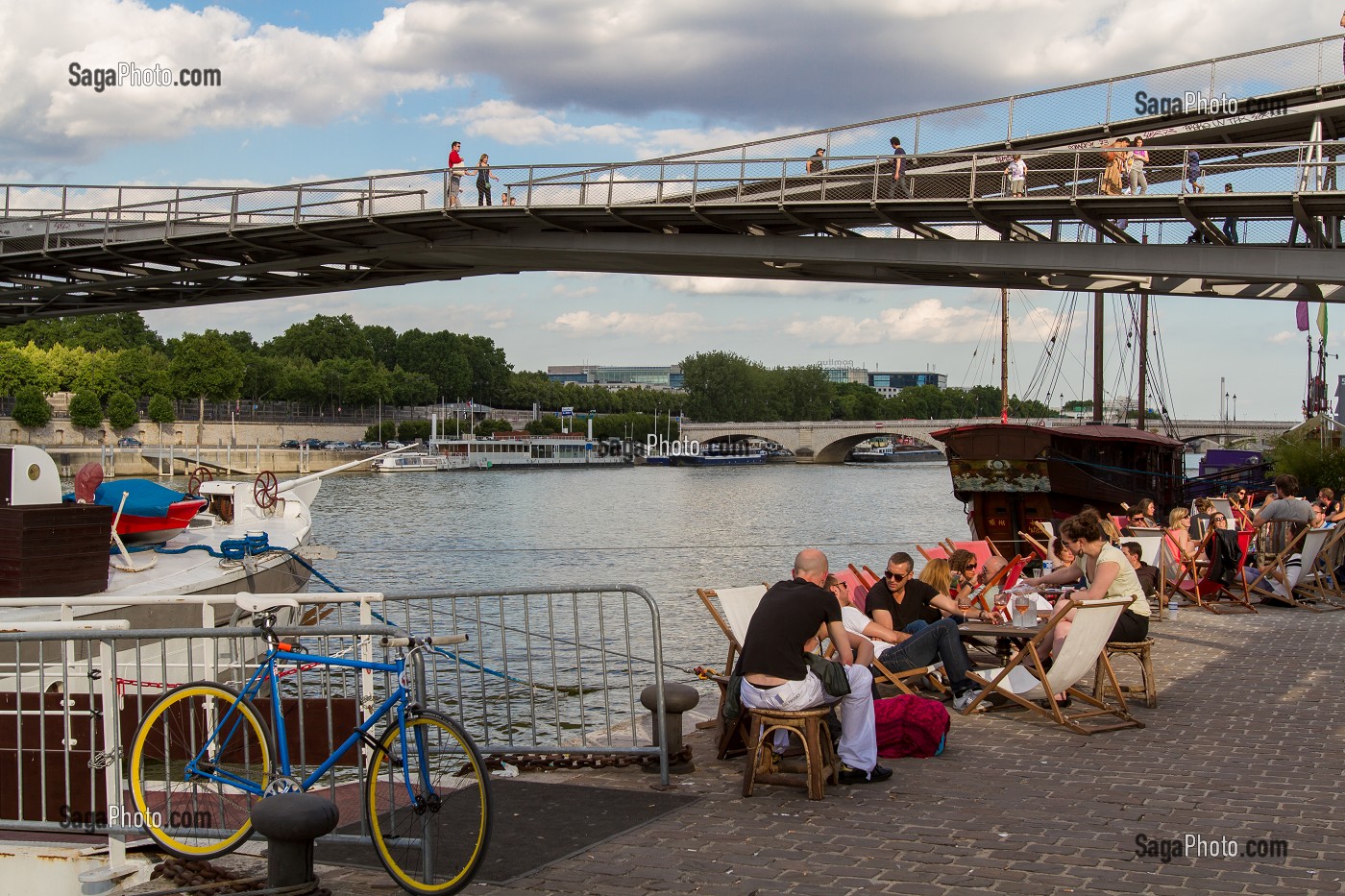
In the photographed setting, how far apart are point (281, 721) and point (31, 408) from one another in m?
97.1

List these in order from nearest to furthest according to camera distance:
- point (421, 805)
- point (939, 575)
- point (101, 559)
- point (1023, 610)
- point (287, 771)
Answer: point (421, 805) < point (287, 771) < point (939, 575) < point (1023, 610) < point (101, 559)

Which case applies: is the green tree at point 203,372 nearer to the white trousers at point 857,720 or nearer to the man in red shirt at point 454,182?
the man in red shirt at point 454,182

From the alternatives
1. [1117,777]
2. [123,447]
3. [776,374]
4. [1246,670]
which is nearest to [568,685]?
[1246,670]

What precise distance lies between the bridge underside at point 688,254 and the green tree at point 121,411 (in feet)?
215

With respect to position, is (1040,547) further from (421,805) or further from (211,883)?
(211,883)

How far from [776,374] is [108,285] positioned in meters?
131

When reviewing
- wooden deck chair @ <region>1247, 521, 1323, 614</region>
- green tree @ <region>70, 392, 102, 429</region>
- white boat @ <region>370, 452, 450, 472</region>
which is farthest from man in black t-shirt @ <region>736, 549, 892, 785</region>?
green tree @ <region>70, 392, 102, 429</region>

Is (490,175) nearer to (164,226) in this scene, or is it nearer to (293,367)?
(164,226)

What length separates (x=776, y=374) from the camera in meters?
160

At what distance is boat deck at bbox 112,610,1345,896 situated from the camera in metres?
5.15

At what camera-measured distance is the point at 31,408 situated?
91938mm

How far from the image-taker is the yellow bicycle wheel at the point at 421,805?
510 cm

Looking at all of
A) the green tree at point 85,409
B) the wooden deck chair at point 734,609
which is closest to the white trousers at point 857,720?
the wooden deck chair at point 734,609

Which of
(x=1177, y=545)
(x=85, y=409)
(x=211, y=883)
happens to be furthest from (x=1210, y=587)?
(x=85, y=409)
